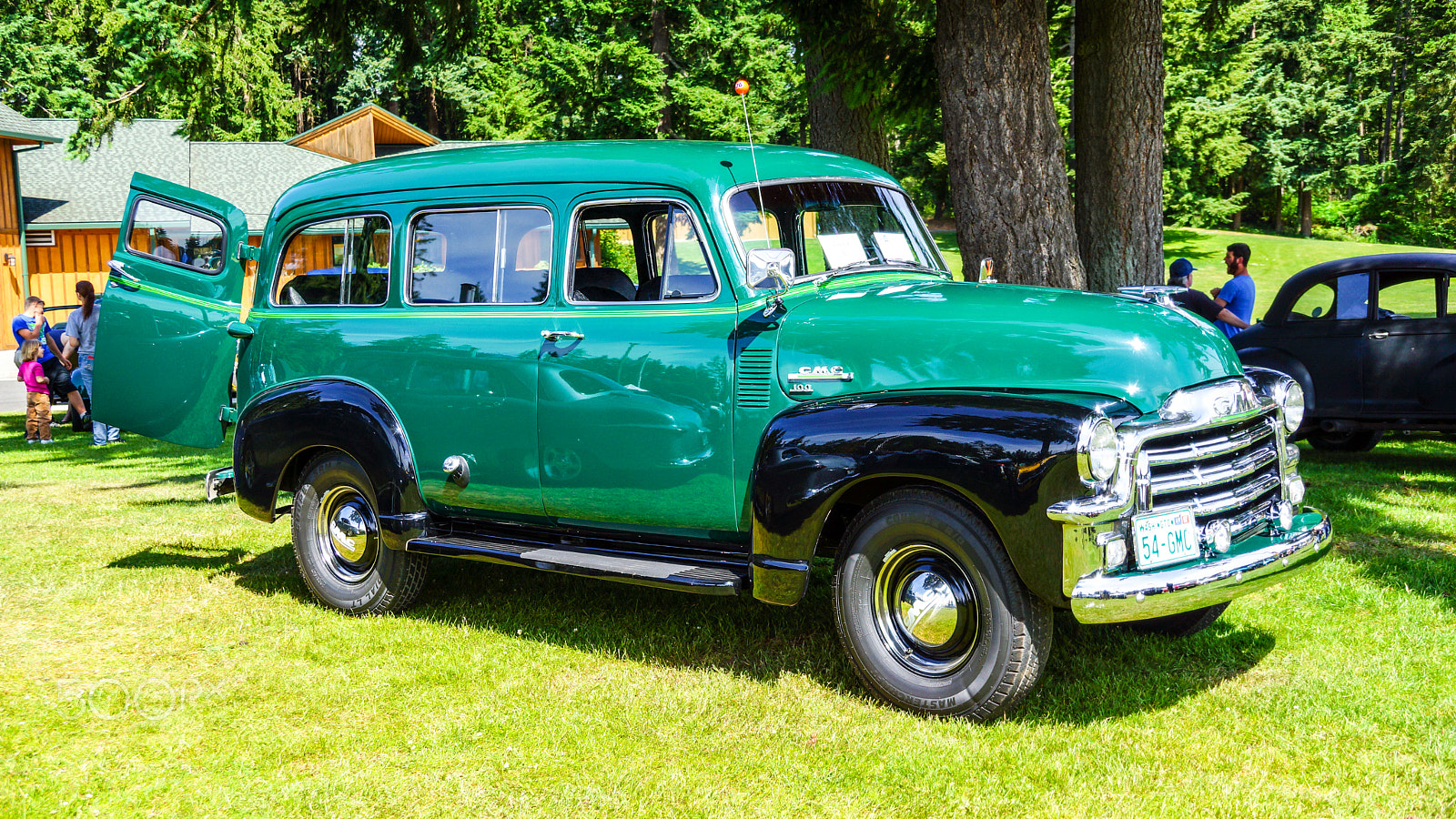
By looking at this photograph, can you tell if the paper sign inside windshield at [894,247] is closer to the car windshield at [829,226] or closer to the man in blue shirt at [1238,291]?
the car windshield at [829,226]

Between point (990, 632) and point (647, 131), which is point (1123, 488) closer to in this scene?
point (990, 632)

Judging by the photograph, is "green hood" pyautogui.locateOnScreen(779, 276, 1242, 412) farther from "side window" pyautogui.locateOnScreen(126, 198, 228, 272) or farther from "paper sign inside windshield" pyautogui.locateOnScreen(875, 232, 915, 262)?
"side window" pyautogui.locateOnScreen(126, 198, 228, 272)

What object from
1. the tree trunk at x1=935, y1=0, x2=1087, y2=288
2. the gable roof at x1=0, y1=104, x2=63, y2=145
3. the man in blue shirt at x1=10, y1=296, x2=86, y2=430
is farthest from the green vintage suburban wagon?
the gable roof at x1=0, y1=104, x2=63, y2=145

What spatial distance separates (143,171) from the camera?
34.4 metres

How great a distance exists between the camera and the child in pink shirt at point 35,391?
14.3 m

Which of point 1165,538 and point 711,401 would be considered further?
point 711,401

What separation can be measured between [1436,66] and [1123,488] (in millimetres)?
57393

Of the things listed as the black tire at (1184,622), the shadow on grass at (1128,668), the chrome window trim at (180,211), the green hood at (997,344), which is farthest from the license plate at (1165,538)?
the chrome window trim at (180,211)

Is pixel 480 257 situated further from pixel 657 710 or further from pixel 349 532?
pixel 657 710

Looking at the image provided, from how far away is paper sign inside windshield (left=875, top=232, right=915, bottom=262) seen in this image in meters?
5.68

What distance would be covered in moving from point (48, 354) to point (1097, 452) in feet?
50.0

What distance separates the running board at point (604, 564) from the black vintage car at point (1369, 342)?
6284 mm

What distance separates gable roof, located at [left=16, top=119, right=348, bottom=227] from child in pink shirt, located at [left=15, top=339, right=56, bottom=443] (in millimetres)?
19579

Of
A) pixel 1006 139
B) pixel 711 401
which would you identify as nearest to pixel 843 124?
pixel 1006 139
